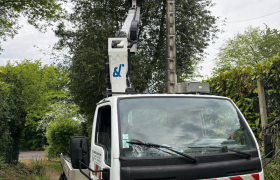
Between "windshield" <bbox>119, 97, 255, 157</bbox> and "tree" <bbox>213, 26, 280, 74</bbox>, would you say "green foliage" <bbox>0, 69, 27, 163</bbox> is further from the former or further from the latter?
"tree" <bbox>213, 26, 280, 74</bbox>

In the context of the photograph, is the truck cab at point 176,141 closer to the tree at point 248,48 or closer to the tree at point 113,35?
the tree at point 113,35

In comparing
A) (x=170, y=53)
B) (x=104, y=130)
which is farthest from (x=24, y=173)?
(x=104, y=130)

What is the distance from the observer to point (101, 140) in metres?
3.86

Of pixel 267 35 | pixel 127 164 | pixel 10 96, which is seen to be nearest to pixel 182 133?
pixel 127 164

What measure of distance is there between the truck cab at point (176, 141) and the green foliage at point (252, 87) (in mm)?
2995

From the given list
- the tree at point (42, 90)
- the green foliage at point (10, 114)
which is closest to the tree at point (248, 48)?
the tree at point (42, 90)

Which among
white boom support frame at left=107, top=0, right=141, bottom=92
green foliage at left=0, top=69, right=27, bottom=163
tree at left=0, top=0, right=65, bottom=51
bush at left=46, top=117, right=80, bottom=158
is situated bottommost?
bush at left=46, top=117, right=80, bottom=158

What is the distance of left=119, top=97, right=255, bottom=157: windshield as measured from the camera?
3.00 metres

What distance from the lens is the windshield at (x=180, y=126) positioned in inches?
118

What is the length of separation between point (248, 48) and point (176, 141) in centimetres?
4819

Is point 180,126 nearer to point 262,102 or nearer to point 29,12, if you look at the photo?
point 262,102

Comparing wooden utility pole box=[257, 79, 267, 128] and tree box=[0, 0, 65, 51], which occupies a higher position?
tree box=[0, 0, 65, 51]

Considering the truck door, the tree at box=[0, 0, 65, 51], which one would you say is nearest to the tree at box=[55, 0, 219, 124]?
the tree at box=[0, 0, 65, 51]

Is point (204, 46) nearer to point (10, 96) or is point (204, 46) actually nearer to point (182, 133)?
point (10, 96)
